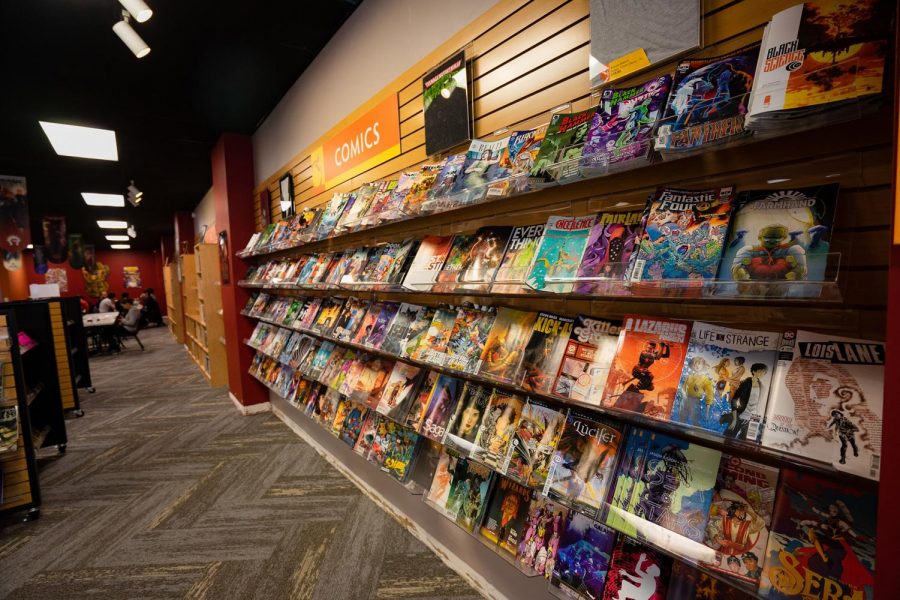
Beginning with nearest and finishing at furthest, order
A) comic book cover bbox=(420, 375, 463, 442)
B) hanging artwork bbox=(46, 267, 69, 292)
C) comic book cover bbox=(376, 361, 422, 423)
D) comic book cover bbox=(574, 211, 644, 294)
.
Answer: comic book cover bbox=(574, 211, 644, 294) → comic book cover bbox=(420, 375, 463, 442) → comic book cover bbox=(376, 361, 422, 423) → hanging artwork bbox=(46, 267, 69, 292)

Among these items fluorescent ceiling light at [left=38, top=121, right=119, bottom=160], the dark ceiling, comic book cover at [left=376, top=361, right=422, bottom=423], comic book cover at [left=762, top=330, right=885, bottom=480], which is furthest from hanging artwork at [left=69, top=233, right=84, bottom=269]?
comic book cover at [left=762, top=330, right=885, bottom=480]

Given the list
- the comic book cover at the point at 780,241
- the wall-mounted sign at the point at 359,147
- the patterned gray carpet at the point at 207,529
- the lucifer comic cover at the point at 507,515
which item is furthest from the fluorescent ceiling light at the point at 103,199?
the comic book cover at the point at 780,241

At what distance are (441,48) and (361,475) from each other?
2.79m

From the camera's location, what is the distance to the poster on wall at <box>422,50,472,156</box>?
2070 mm

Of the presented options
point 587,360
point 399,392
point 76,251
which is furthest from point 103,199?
point 587,360

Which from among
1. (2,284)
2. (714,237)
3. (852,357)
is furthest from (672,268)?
(2,284)

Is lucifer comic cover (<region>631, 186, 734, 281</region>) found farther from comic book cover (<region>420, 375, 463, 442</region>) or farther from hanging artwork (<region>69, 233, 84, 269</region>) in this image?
hanging artwork (<region>69, 233, 84, 269</region>)

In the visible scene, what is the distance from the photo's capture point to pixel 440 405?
2.09 meters

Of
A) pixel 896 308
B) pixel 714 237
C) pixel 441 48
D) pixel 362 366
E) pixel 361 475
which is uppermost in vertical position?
pixel 441 48

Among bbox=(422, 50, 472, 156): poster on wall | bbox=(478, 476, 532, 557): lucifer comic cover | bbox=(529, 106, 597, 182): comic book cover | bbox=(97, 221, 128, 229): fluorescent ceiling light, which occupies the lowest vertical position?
bbox=(478, 476, 532, 557): lucifer comic cover

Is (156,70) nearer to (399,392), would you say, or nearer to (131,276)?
(399,392)

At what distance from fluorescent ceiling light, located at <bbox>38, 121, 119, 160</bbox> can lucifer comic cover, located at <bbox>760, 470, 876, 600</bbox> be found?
21.6 feet

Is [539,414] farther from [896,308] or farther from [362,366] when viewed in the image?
[362,366]

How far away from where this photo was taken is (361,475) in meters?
3.01
